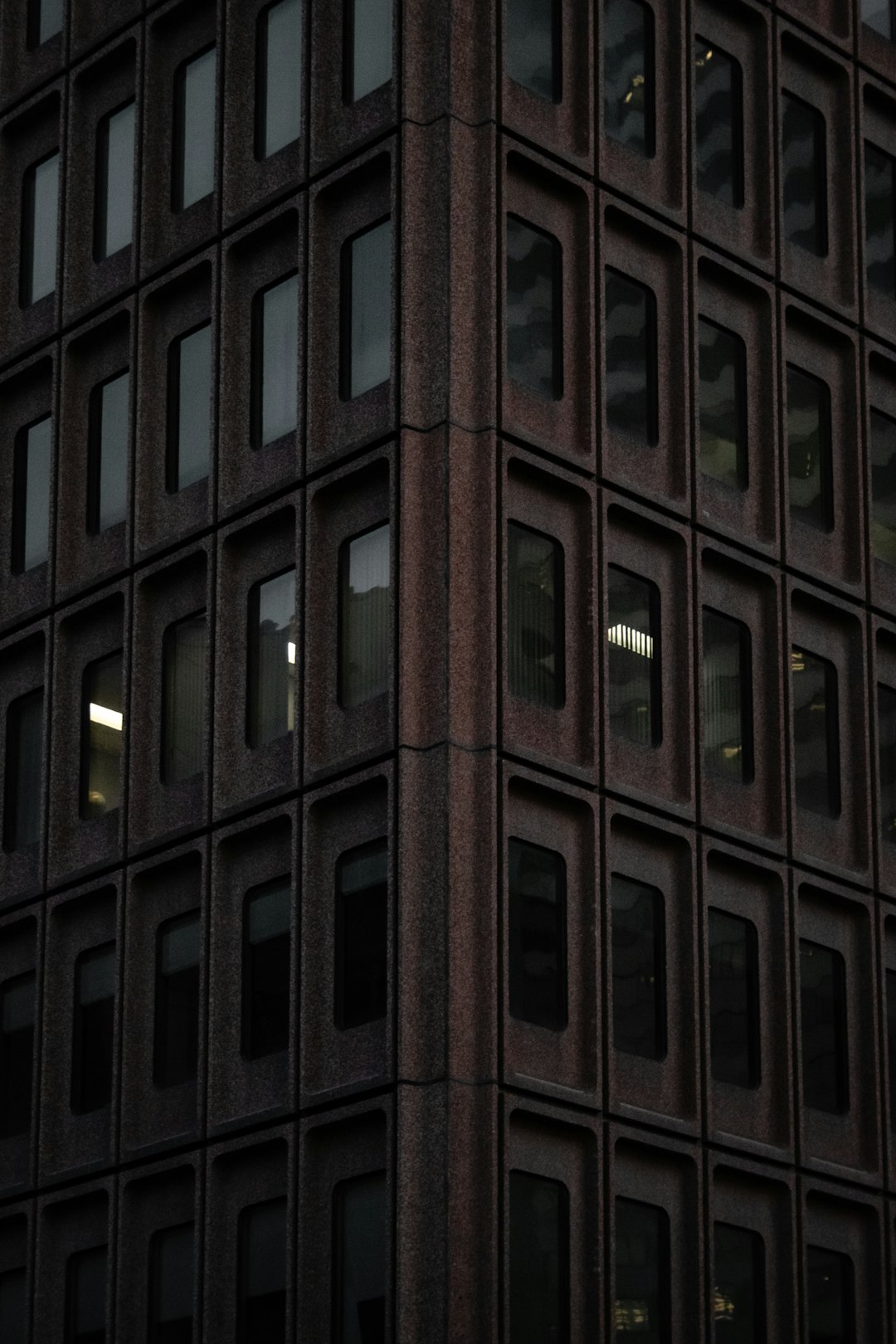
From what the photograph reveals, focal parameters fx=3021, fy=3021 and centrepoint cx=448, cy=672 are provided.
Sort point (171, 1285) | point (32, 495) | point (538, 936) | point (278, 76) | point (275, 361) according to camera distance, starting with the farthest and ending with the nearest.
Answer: point (32, 495), point (278, 76), point (275, 361), point (171, 1285), point (538, 936)

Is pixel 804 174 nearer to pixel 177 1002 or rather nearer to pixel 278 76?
pixel 278 76

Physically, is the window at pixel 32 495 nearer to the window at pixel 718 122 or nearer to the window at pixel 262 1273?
the window at pixel 718 122

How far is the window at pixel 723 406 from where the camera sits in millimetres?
41000

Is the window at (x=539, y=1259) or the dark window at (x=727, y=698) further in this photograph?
the dark window at (x=727, y=698)

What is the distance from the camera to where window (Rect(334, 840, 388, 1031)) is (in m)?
35.7

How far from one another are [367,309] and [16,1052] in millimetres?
11303

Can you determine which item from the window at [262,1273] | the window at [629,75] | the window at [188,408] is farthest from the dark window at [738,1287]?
the window at [629,75]

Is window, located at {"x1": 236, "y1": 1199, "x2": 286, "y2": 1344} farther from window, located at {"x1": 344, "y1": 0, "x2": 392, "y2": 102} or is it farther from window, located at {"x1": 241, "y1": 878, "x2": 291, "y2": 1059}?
window, located at {"x1": 344, "y1": 0, "x2": 392, "y2": 102}

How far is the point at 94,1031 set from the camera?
1576 inches

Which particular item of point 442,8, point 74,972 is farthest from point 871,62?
point 74,972

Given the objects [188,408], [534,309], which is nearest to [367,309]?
[534,309]

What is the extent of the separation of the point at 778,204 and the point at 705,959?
37.1 feet

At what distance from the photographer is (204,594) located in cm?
4028

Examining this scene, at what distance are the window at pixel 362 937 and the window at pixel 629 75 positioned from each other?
10922 mm
